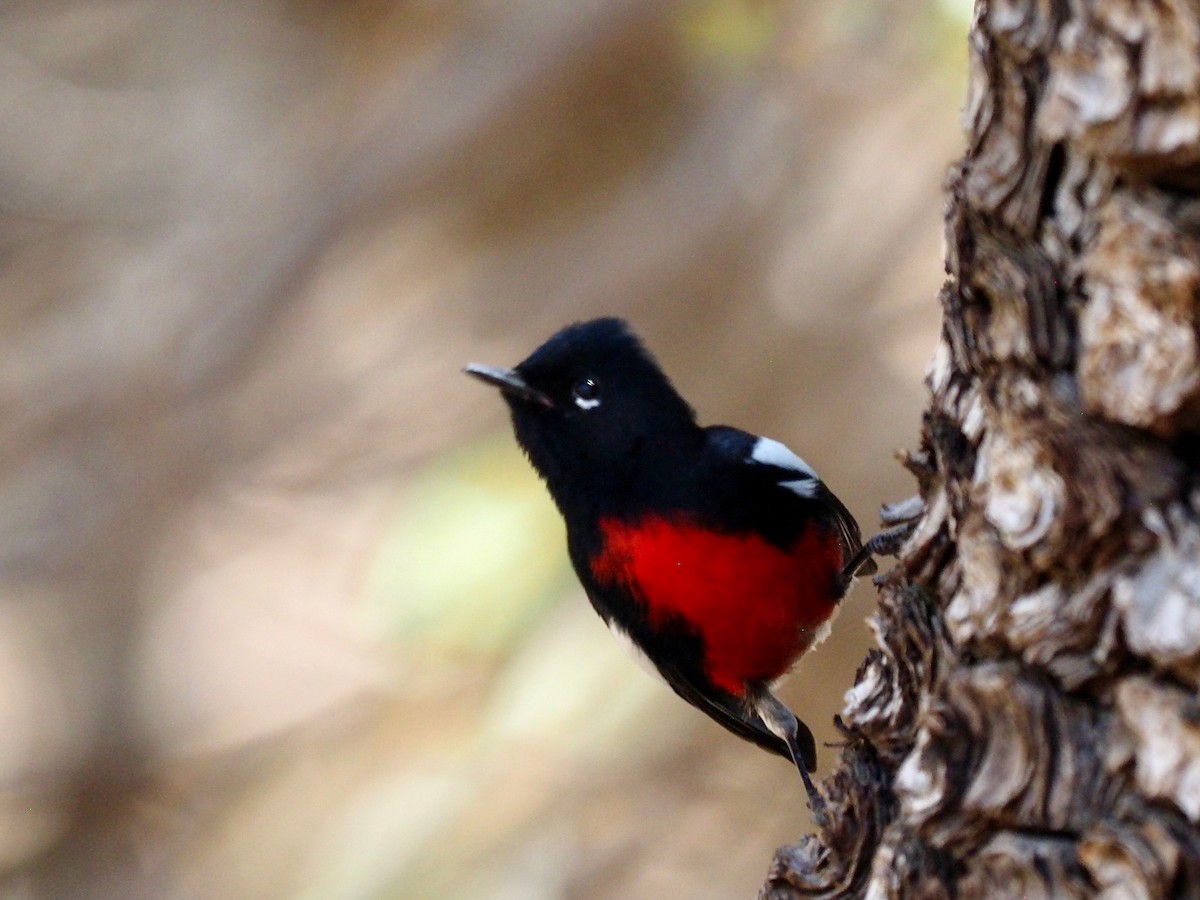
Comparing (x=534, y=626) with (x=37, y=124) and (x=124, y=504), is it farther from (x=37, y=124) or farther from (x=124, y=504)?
(x=37, y=124)


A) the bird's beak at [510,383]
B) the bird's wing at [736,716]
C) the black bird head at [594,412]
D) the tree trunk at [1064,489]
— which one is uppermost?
the bird's beak at [510,383]

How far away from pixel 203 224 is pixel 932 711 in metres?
4.30

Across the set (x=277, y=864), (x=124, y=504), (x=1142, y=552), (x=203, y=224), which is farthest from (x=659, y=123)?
(x=1142, y=552)

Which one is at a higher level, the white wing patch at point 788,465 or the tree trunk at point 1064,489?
the white wing patch at point 788,465

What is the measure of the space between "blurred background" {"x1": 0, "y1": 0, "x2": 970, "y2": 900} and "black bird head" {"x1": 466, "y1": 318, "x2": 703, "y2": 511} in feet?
6.75

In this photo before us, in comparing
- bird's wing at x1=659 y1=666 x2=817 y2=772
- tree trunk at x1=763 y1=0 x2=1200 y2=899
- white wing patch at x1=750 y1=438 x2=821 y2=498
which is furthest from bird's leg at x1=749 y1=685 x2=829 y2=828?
tree trunk at x1=763 y1=0 x2=1200 y2=899

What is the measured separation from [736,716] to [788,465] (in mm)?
787

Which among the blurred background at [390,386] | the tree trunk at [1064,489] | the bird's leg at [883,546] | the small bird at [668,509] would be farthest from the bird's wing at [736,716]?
the blurred background at [390,386]

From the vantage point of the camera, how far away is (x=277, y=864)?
553 centimetres

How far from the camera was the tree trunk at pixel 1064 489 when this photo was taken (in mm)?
1340

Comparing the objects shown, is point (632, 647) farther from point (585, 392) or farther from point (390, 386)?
point (390, 386)

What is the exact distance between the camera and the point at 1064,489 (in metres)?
1.45

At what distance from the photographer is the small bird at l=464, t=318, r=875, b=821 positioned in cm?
297

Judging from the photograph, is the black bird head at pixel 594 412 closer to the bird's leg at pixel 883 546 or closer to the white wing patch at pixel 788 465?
the white wing patch at pixel 788 465
